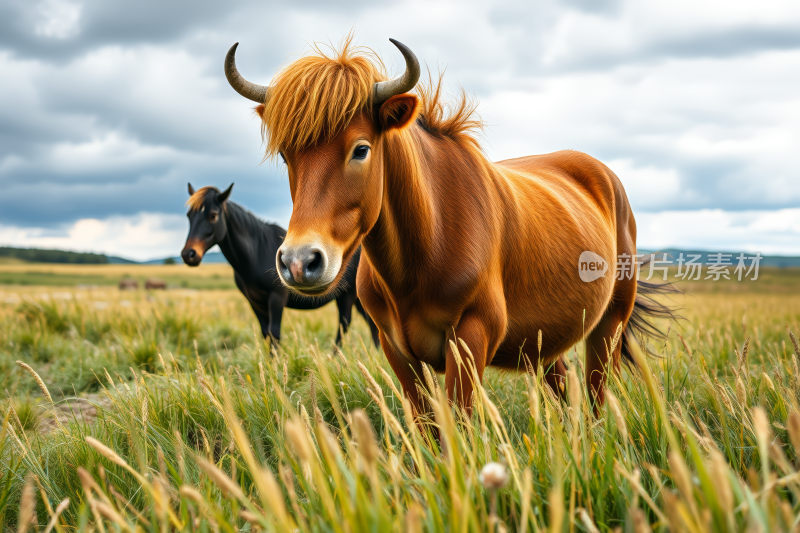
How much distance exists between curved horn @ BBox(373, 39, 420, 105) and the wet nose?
0.88 metres

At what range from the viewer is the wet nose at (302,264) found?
194cm

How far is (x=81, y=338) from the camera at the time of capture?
729cm

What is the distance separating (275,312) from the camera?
7.23m

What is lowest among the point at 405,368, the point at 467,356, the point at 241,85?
the point at 405,368

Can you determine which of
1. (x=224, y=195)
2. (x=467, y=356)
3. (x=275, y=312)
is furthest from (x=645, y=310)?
(x=224, y=195)

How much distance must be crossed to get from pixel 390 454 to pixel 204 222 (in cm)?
655

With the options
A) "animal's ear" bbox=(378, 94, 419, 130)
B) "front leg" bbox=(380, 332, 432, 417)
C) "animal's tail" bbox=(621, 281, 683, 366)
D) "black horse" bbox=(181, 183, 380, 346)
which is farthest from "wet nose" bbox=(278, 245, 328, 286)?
"black horse" bbox=(181, 183, 380, 346)

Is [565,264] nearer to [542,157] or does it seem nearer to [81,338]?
[542,157]

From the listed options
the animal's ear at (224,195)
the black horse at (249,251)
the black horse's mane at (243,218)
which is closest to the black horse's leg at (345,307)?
the black horse at (249,251)

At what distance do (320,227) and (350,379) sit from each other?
173 cm

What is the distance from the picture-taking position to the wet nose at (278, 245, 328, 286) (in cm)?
194

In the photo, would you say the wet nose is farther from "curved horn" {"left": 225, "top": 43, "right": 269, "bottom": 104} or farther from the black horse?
the black horse

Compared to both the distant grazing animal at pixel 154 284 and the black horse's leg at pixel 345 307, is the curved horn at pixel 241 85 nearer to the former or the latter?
the black horse's leg at pixel 345 307

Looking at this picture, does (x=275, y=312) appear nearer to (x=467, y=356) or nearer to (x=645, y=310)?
(x=645, y=310)
